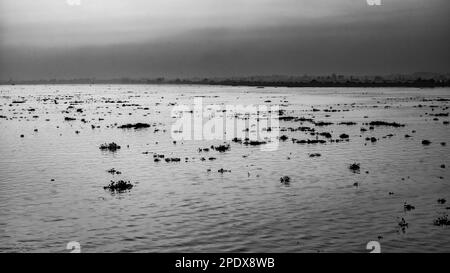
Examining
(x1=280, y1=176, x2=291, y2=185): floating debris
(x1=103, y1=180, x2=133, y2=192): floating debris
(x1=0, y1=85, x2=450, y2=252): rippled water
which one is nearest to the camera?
(x1=0, y1=85, x2=450, y2=252): rippled water

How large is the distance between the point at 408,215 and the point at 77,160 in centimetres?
2363

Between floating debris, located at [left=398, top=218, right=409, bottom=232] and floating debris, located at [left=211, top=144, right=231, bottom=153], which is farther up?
floating debris, located at [left=211, top=144, right=231, bottom=153]

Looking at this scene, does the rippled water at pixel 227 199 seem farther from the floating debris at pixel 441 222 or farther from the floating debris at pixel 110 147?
the floating debris at pixel 110 147

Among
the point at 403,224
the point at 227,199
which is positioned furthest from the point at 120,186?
the point at 403,224

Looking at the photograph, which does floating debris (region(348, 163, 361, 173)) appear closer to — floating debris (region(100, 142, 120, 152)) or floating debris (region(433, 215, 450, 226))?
floating debris (region(433, 215, 450, 226))

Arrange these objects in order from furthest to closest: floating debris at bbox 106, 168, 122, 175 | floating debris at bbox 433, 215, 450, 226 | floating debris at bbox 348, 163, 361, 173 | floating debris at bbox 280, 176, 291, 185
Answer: floating debris at bbox 348, 163, 361, 173 → floating debris at bbox 106, 168, 122, 175 → floating debris at bbox 280, 176, 291, 185 → floating debris at bbox 433, 215, 450, 226

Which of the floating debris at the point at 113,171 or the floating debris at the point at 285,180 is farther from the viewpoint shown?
the floating debris at the point at 113,171

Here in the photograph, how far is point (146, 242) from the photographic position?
58.1ft

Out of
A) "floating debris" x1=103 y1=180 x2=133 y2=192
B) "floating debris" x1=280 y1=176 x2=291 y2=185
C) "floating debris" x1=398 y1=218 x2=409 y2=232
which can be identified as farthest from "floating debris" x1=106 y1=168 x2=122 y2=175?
"floating debris" x1=398 y1=218 x2=409 y2=232

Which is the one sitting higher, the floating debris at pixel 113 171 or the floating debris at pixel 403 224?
the floating debris at pixel 113 171

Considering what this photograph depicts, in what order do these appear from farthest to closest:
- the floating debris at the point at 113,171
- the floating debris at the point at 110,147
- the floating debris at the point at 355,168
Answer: the floating debris at the point at 110,147 < the floating debris at the point at 355,168 < the floating debris at the point at 113,171

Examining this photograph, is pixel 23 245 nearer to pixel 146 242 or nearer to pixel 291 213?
pixel 146 242

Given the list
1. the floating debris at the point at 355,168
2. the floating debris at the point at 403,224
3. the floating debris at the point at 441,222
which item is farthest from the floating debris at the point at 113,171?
the floating debris at the point at 441,222

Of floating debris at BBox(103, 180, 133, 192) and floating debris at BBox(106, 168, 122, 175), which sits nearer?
floating debris at BBox(103, 180, 133, 192)
